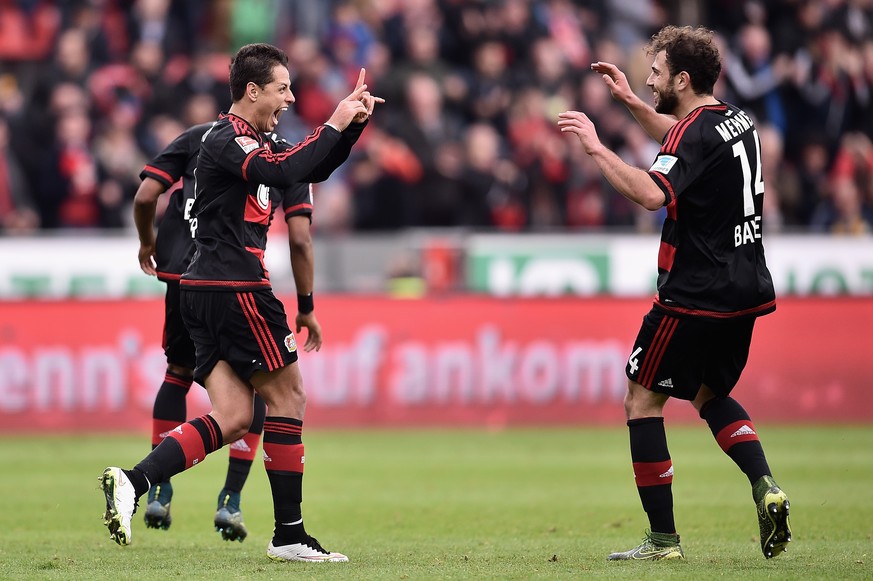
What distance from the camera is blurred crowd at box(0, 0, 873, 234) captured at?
16922 mm

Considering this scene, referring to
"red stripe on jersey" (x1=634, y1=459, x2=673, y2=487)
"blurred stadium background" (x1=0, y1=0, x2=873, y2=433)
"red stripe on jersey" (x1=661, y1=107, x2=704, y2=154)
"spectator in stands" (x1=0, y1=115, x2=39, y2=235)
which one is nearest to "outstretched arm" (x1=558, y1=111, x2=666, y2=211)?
"red stripe on jersey" (x1=661, y1=107, x2=704, y2=154)

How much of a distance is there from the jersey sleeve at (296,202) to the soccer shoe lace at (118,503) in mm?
2085

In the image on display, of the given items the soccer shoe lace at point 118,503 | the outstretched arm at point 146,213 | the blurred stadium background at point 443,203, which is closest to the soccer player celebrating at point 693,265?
the soccer shoe lace at point 118,503

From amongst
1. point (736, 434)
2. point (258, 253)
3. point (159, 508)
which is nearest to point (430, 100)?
point (159, 508)

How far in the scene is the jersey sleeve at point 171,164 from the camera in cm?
800

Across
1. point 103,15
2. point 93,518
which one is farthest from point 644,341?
point 103,15

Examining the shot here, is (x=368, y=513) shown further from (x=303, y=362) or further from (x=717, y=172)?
(x=303, y=362)

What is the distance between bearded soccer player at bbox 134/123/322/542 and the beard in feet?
7.09

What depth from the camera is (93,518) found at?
8.99 metres

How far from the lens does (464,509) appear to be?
9406 mm

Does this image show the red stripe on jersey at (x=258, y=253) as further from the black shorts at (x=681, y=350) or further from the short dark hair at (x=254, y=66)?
the black shorts at (x=681, y=350)

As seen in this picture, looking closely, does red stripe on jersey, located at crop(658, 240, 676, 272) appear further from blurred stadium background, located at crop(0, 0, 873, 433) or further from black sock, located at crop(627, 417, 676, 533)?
blurred stadium background, located at crop(0, 0, 873, 433)

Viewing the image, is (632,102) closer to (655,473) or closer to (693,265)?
(693,265)

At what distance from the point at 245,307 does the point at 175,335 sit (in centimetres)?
168
